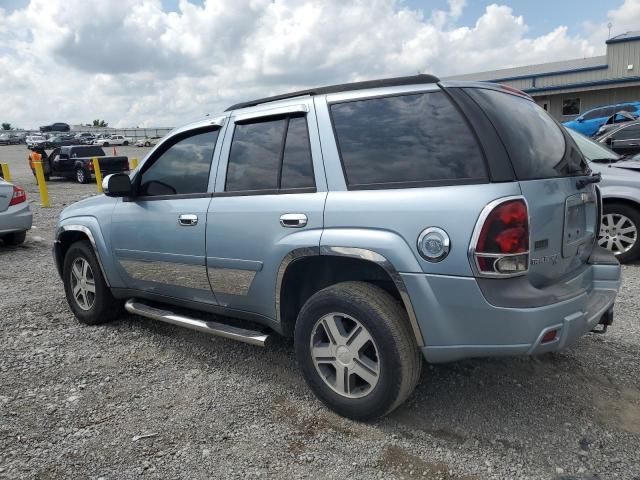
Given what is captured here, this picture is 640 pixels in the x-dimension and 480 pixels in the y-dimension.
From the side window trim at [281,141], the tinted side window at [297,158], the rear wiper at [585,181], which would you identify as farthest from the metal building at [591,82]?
the tinted side window at [297,158]

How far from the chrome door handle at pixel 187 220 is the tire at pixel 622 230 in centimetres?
483

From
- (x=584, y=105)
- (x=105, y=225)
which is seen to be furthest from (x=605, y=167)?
(x=584, y=105)

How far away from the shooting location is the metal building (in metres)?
26.4

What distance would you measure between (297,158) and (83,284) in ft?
8.66

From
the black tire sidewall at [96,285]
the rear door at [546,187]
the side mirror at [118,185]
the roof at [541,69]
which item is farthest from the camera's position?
the roof at [541,69]

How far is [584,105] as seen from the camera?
1095 inches

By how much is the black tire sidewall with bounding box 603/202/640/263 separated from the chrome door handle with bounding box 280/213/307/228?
4.55m

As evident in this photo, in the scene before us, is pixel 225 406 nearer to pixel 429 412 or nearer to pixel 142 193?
pixel 429 412

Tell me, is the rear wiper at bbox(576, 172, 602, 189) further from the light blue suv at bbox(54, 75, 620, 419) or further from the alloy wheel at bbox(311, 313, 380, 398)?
the alloy wheel at bbox(311, 313, 380, 398)

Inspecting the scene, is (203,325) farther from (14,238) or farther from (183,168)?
(14,238)

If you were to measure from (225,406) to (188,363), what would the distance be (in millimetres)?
745

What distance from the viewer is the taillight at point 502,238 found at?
2.29m

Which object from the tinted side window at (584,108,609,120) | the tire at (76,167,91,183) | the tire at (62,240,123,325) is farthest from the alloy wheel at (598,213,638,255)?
the tire at (76,167,91,183)

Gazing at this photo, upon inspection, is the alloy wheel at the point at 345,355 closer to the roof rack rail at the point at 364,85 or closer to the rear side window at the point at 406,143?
the rear side window at the point at 406,143
